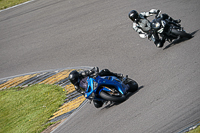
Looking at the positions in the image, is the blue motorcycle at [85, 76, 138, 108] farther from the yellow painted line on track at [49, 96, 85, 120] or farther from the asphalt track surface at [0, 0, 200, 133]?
the yellow painted line on track at [49, 96, 85, 120]

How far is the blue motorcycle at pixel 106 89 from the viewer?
810 centimetres

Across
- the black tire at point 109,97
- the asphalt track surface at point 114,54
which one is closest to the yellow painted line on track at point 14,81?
the asphalt track surface at point 114,54

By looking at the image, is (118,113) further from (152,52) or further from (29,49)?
(29,49)

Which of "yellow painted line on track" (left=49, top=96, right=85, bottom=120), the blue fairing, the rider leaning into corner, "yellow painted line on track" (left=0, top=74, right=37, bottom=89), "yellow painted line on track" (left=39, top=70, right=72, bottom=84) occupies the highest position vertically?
the rider leaning into corner

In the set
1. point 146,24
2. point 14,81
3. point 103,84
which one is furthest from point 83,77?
point 14,81

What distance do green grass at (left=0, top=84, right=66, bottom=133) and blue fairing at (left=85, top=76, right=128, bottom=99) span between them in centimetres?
255

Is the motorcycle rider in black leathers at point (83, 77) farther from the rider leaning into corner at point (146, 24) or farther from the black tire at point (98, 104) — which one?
the rider leaning into corner at point (146, 24)

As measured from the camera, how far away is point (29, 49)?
15.3 m

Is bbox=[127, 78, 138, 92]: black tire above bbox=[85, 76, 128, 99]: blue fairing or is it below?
below

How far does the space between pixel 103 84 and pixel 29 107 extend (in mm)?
4436

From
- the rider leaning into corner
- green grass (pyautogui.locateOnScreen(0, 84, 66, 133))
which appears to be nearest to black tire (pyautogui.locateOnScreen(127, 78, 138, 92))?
the rider leaning into corner

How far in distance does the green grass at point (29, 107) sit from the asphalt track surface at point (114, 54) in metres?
1.34

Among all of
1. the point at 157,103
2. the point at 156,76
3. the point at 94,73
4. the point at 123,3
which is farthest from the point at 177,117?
the point at 123,3

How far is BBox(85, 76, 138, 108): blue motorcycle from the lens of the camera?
26.6 feet
